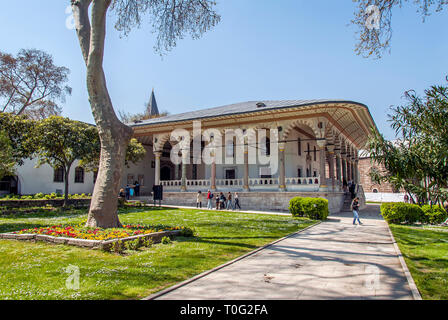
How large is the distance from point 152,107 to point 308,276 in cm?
4519

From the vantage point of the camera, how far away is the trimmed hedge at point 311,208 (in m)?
12.8

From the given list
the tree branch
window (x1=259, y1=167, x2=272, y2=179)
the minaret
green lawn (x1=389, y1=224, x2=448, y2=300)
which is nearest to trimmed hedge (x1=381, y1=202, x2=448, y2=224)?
green lawn (x1=389, y1=224, x2=448, y2=300)

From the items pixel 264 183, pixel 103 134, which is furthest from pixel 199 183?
pixel 103 134

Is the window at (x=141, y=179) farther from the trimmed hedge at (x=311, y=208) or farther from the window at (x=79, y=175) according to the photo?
the trimmed hedge at (x=311, y=208)

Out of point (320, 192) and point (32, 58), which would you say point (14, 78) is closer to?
point (32, 58)

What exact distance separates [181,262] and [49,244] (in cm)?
330

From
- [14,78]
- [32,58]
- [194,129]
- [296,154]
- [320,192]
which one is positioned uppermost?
[32,58]

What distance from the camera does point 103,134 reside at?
308 inches

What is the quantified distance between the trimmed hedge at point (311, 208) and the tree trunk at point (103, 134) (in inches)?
323

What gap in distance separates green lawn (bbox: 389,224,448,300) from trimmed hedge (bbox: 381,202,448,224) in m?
3.48

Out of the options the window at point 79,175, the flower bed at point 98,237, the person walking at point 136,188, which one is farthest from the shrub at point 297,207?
the window at point 79,175

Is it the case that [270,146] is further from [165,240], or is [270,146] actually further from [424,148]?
[165,240]

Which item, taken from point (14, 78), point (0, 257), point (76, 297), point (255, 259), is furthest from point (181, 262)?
point (14, 78)

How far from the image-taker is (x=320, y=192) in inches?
624
